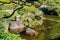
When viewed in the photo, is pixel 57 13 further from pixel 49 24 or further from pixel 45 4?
pixel 49 24

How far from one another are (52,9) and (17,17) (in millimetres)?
13733

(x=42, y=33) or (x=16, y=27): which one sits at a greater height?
(x=16, y=27)

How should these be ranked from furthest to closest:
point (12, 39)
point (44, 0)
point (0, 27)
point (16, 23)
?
point (44, 0) < point (16, 23) < point (0, 27) < point (12, 39)

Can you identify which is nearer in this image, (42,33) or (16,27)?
(42,33)

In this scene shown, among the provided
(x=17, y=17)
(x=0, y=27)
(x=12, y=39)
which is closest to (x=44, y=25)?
(x=17, y=17)

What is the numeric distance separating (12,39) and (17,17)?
11860 mm

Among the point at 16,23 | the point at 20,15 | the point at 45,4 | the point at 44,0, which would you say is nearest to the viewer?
the point at 16,23

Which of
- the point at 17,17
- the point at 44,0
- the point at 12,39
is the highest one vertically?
the point at 12,39

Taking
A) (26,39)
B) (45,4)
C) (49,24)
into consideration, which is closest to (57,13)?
(45,4)

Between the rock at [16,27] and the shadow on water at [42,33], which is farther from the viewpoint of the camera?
the rock at [16,27]

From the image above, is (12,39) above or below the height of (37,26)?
above

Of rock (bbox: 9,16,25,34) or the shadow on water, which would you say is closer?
the shadow on water

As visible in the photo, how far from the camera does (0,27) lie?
77.6 ft

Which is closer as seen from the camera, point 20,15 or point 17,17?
point 17,17
